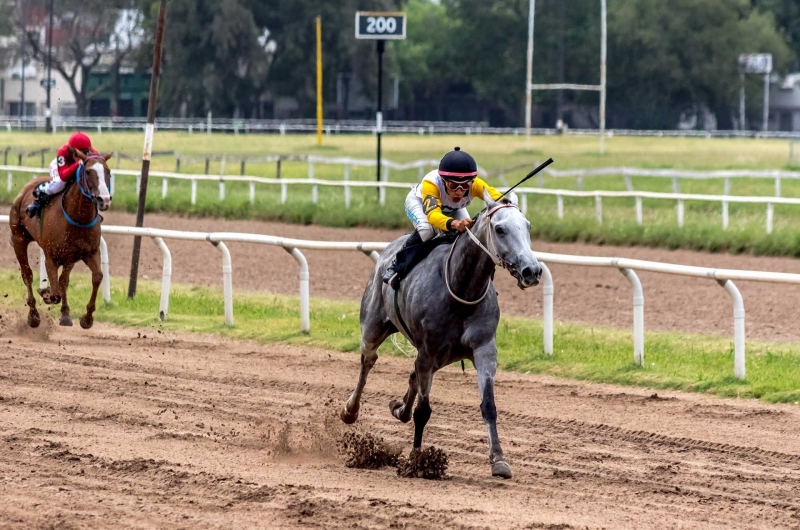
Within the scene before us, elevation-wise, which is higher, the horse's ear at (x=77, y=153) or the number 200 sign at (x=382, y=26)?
the number 200 sign at (x=382, y=26)

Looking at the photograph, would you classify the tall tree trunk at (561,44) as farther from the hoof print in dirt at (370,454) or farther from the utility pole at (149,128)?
the hoof print in dirt at (370,454)

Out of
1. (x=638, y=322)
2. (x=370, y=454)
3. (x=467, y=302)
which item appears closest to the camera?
(x=467, y=302)

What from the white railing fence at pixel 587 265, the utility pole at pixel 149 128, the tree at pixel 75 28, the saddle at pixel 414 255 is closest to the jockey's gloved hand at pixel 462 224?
the saddle at pixel 414 255

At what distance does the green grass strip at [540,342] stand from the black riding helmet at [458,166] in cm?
272

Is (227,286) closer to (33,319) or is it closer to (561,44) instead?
(33,319)

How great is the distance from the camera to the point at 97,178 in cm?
1018

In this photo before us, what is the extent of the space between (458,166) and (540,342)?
12.0 feet

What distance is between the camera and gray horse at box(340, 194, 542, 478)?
575 cm

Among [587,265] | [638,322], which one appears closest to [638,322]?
[638,322]

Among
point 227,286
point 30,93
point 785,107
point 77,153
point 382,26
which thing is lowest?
point 227,286

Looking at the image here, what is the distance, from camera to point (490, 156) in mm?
39625

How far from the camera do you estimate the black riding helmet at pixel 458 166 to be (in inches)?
249

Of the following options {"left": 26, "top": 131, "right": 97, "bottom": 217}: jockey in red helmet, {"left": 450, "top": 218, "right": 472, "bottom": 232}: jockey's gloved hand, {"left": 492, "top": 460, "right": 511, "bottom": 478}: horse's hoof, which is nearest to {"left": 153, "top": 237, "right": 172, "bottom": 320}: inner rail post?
{"left": 26, "top": 131, "right": 97, "bottom": 217}: jockey in red helmet

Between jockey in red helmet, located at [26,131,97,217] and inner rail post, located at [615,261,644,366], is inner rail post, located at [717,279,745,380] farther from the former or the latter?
jockey in red helmet, located at [26,131,97,217]
